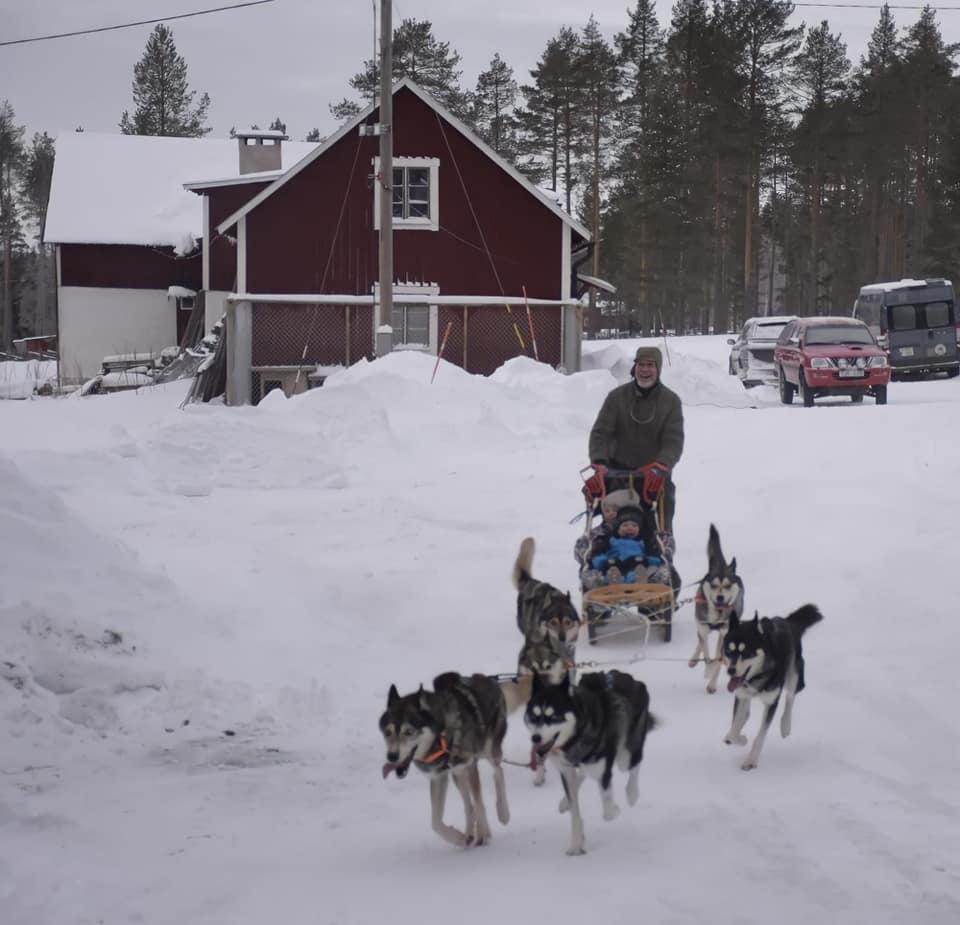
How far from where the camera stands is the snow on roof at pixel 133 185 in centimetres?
4038

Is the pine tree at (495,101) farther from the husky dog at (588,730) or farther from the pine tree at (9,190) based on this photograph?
the husky dog at (588,730)

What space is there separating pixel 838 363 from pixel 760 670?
18755 millimetres

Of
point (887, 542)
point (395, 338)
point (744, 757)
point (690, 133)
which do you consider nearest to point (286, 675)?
point (744, 757)

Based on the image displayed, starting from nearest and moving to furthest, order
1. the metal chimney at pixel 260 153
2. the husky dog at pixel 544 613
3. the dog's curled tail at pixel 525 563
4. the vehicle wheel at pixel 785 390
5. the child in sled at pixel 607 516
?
the husky dog at pixel 544 613
the dog's curled tail at pixel 525 563
the child in sled at pixel 607 516
the vehicle wheel at pixel 785 390
the metal chimney at pixel 260 153

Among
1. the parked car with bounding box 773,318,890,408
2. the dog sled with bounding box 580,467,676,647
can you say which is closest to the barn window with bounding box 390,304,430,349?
the parked car with bounding box 773,318,890,408

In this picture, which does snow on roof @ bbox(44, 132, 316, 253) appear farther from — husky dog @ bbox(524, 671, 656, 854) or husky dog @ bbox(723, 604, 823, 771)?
husky dog @ bbox(524, 671, 656, 854)

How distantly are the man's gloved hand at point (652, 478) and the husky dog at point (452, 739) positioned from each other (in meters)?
3.41

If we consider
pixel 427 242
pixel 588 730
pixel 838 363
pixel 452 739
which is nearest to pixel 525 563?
pixel 588 730

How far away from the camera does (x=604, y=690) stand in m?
5.23

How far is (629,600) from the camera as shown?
8148 millimetres

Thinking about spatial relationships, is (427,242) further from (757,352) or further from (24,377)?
(24,377)

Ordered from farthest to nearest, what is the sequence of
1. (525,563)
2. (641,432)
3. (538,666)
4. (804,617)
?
1. (641,432)
2. (525,563)
3. (804,617)
4. (538,666)

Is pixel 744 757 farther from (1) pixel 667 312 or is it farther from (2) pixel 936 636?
(1) pixel 667 312

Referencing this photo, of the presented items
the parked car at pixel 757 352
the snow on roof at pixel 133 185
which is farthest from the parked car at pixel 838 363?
the snow on roof at pixel 133 185
